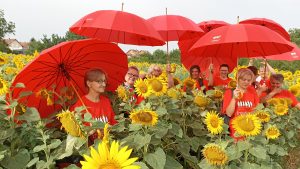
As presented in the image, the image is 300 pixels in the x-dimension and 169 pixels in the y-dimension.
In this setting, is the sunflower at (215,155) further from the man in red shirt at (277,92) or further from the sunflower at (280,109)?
the man in red shirt at (277,92)

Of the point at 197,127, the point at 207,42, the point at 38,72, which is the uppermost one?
the point at 207,42

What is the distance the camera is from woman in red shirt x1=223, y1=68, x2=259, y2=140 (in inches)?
144

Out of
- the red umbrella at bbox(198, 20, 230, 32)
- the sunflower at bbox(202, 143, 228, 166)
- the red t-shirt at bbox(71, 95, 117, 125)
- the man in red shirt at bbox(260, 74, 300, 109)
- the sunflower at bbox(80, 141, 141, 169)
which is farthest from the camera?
the red umbrella at bbox(198, 20, 230, 32)

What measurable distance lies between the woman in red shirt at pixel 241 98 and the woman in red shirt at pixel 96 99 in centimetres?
134

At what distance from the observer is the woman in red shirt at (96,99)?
2914mm

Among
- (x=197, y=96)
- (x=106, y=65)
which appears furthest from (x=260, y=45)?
(x=106, y=65)

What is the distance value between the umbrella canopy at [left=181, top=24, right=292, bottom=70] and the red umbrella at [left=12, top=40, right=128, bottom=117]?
41.6 inches

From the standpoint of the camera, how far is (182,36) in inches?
215

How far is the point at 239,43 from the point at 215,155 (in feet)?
9.50

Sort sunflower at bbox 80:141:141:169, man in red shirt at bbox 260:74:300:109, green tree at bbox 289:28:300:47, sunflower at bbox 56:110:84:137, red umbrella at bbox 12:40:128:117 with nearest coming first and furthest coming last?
sunflower at bbox 80:141:141:169 < sunflower at bbox 56:110:84:137 < red umbrella at bbox 12:40:128:117 < man in red shirt at bbox 260:74:300:109 < green tree at bbox 289:28:300:47

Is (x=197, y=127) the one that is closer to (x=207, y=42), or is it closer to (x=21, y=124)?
(x=207, y=42)

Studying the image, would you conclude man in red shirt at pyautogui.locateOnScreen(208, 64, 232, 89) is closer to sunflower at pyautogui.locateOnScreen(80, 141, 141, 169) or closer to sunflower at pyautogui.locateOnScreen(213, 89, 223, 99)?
sunflower at pyautogui.locateOnScreen(213, 89, 223, 99)

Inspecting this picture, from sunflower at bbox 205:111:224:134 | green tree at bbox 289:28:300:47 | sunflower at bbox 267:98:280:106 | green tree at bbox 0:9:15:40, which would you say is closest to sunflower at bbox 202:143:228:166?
sunflower at bbox 205:111:224:134

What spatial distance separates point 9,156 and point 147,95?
1132 millimetres
